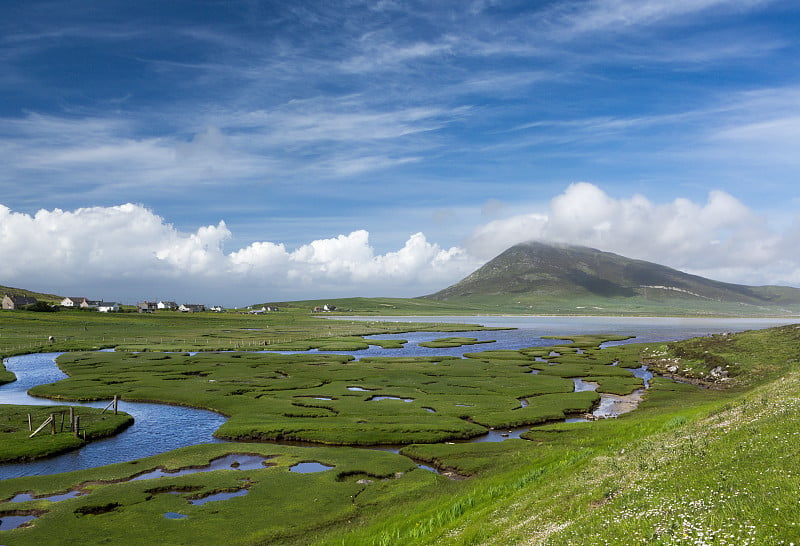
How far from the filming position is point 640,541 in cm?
1349

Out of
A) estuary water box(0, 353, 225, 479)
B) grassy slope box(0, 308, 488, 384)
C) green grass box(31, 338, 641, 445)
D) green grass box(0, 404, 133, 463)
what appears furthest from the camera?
grassy slope box(0, 308, 488, 384)

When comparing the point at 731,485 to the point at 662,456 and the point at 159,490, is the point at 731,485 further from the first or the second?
the point at 159,490

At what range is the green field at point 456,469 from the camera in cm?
1623

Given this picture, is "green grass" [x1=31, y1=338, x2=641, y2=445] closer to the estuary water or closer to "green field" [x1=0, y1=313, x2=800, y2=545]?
"green field" [x1=0, y1=313, x2=800, y2=545]

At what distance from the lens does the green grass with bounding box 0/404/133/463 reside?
4281 centimetres

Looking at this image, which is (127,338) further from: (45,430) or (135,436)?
(135,436)

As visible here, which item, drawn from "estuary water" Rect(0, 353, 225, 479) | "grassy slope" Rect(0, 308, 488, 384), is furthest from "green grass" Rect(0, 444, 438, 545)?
"grassy slope" Rect(0, 308, 488, 384)

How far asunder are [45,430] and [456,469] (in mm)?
40819

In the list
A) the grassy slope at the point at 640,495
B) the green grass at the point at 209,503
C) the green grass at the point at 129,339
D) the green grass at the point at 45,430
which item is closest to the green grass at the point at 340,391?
the green grass at the point at 209,503

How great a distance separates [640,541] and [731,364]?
3354 inches

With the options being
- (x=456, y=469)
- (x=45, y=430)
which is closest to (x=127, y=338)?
(x=45, y=430)

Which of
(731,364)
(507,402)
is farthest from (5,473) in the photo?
(731,364)

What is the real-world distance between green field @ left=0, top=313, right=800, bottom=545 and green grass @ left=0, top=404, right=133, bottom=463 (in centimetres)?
913

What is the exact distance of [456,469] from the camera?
40.3 m
